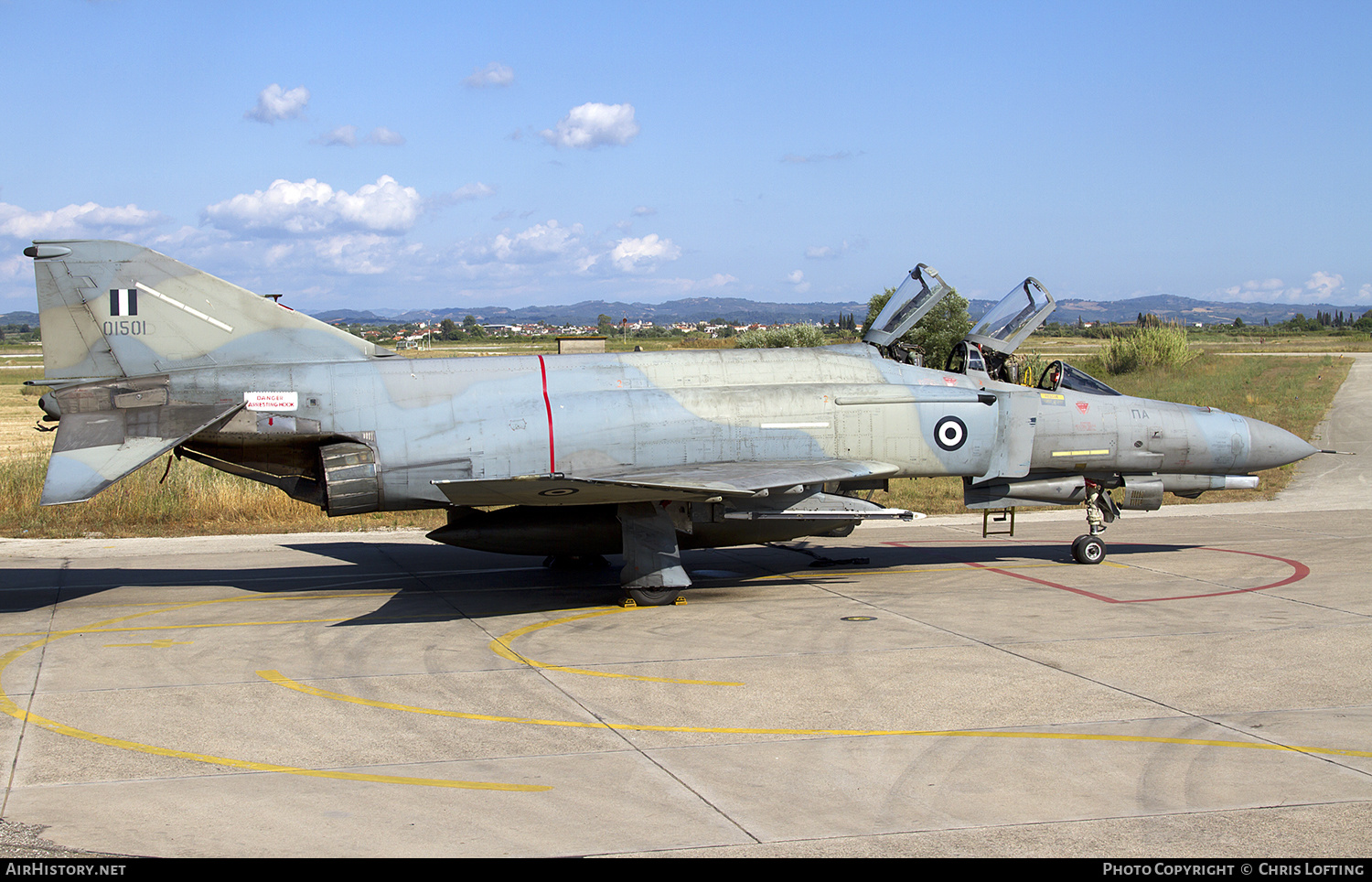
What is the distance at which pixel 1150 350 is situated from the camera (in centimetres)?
5334

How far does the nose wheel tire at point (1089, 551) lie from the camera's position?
14914 millimetres

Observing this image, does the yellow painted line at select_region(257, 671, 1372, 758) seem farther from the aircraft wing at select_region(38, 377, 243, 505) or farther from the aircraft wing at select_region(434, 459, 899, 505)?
the aircraft wing at select_region(38, 377, 243, 505)

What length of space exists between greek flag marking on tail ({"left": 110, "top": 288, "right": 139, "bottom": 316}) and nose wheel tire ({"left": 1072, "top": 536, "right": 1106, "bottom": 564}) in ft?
42.9

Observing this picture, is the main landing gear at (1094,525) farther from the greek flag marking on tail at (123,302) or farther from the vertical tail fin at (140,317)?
the greek flag marking on tail at (123,302)

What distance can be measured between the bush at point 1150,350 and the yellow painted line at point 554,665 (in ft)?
158

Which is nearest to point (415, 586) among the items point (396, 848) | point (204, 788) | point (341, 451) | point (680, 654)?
point (341, 451)

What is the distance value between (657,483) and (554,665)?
2406mm

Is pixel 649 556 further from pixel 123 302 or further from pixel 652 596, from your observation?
pixel 123 302

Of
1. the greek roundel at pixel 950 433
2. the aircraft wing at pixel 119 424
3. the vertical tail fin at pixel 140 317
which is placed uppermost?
the vertical tail fin at pixel 140 317

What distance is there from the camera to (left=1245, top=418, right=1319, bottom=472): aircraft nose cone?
1491 centimetres

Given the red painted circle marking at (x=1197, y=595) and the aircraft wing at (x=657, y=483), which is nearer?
the aircraft wing at (x=657, y=483)

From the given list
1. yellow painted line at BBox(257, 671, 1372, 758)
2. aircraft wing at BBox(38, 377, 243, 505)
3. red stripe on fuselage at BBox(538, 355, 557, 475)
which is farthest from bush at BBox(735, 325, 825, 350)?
yellow painted line at BBox(257, 671, 1372, 758)

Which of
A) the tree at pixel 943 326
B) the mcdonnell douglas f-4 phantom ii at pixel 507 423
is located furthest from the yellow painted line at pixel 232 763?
the tree at pixel 943 326

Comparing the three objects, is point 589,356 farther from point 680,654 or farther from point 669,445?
point 680,654
